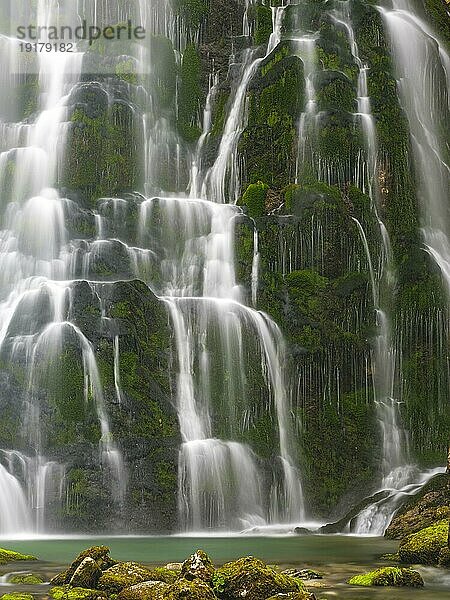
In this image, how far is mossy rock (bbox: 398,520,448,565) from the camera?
15.2m

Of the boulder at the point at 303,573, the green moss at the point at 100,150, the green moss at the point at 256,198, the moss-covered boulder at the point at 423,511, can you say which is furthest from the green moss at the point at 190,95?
the boulder at the point at 303,573

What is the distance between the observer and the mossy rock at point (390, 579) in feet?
42.4

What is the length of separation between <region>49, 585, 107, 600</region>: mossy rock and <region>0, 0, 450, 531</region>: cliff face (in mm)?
12346

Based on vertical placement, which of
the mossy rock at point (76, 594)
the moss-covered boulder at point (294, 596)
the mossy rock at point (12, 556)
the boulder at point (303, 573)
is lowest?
the boulder at point (303, 573)

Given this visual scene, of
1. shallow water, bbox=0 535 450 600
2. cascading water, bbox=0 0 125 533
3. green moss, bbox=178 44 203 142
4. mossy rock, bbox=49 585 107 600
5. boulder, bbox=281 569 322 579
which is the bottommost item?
shallow water, bbox=0 535 450 600

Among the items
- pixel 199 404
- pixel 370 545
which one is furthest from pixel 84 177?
pixel 370 545

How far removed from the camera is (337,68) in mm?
39438

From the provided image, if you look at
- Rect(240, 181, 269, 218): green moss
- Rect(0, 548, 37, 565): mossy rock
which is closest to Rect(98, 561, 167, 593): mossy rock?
Rect(0, 548, 37, 565): mossy rock

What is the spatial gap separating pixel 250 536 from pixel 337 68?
23.7 m

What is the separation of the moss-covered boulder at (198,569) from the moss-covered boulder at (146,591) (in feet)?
1.31

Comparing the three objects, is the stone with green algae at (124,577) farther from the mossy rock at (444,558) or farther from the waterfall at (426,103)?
the waterfall at (426,103)

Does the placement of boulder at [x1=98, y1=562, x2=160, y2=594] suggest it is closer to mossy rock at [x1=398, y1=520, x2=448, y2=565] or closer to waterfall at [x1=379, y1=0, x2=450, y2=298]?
mossy rock at [x1=398, y1=520, x2=448, y2=565]

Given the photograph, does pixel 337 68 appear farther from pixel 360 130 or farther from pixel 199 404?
pixel 199 404

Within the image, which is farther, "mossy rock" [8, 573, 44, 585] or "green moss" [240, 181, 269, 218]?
"green moss" [240, 181, 269, 218]
